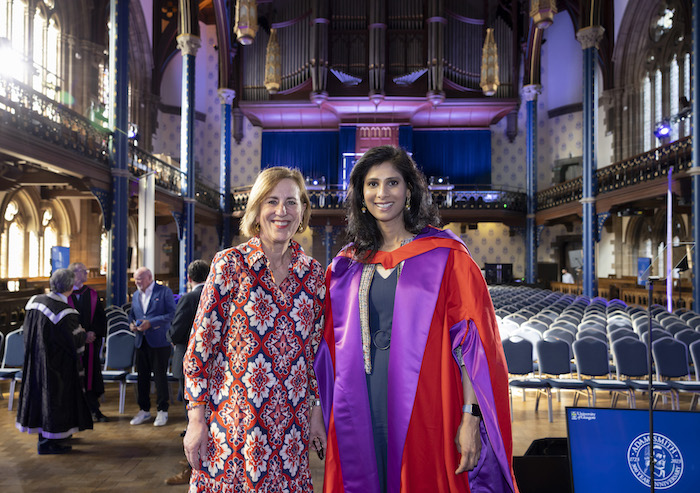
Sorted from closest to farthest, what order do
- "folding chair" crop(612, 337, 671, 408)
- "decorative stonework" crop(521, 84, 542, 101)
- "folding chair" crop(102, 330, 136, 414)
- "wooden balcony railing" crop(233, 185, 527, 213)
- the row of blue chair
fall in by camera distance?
the row of blue chair < "folding chair" crop(612, 337, 671, 408) < "folding chair" crop(102, 330, 136, 414) < "wooden balcony railing" crop(233, 185, 527, 213) < "decorative stonework" crop(521, 84, 542, 101)

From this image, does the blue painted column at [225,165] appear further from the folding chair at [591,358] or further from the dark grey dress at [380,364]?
the dark grey dress at [380,364]

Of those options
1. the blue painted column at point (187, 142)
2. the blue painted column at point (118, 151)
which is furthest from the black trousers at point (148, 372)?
the blue painted column at point (187, 142)

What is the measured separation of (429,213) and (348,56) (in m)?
19.4

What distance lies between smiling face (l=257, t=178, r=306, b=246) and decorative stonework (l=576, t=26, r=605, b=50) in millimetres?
14847

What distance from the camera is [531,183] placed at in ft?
62.9

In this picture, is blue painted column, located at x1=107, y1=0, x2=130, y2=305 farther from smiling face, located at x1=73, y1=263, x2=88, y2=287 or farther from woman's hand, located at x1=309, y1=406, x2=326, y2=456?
woman's hand, located at x1=309, y1=406, x2=326, y2=456

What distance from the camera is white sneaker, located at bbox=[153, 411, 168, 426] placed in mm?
4914

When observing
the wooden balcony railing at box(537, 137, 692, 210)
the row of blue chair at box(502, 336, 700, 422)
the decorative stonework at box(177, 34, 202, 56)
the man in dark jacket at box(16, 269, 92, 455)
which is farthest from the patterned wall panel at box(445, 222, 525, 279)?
the man in dark jacket at box(16, 269, 92, 455)

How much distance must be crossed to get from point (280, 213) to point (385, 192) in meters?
0.39

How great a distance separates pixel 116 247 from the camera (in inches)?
385

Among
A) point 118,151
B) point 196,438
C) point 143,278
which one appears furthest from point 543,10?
point 196,438

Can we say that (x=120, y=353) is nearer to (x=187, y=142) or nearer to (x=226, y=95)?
(x=187, y=142)

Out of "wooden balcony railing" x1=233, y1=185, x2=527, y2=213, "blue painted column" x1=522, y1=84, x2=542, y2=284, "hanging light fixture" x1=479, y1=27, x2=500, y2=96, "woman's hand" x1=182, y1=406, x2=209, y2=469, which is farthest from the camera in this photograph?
"blue painted column" x1=522, y1=84, x2=542, y2=284

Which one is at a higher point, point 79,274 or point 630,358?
point 79,274
